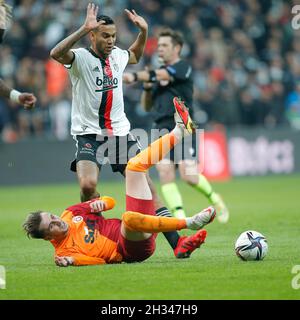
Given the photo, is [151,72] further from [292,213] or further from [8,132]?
[8,132]

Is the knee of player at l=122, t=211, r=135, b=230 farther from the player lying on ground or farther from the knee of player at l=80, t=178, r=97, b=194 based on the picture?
the knee of player at l=80, t=178, r=97, b=194

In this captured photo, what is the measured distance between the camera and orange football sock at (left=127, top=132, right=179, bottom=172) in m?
8.29

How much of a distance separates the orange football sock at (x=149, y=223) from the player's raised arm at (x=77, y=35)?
2125 millimetres

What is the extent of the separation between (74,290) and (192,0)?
18615 millimetres

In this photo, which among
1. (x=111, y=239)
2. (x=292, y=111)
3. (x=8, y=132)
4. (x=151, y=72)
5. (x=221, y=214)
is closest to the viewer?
(x=111, y=239)

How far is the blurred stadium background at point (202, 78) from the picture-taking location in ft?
69.1

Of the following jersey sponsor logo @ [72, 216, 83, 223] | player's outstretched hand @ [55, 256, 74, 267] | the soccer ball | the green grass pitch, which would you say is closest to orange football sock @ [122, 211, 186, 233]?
the green grass pitch

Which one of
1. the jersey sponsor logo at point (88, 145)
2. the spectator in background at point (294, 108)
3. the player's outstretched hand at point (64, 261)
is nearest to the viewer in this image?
the player's outstretched hand at point (64, 261)

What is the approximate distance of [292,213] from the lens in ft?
45.1

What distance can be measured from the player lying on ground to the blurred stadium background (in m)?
12.2

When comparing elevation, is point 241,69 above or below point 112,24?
above

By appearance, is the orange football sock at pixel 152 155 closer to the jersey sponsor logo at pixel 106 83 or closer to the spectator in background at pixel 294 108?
the jersey sponsor logo at pixel 106 83

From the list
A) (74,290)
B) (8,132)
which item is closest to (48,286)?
(74,290)

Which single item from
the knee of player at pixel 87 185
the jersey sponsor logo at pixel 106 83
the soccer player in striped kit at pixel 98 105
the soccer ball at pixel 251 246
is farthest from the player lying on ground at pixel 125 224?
the jersey sponsor logo at pixel 106 83
